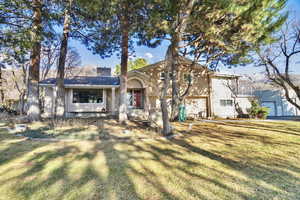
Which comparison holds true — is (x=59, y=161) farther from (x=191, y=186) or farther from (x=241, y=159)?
(x=241, y=159)

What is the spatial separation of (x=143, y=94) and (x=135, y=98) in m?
0.91

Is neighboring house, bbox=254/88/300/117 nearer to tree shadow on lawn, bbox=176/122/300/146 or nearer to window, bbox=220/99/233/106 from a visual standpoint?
window, bbox=220/99/233/106

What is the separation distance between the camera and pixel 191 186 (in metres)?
3.08

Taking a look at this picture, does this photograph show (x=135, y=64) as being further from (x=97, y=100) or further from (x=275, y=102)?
(x=275, y=102)

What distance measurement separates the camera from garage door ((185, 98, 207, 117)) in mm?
16859

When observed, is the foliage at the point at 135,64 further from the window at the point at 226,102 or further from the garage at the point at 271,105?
the garage at the point at 271,105

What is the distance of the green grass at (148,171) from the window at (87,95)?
8.56m

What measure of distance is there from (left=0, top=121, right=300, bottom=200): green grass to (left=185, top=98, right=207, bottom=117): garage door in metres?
10.8

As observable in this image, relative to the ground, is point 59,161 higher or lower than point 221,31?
lower

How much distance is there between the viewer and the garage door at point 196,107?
16.9 meters

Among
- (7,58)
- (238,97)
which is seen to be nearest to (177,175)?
(7,58)

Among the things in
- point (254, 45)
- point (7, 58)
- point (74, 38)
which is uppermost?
point (74, 38)

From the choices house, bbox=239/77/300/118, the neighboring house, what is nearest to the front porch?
house, bbox=239/77/300/118

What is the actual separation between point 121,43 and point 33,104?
7220 mm
